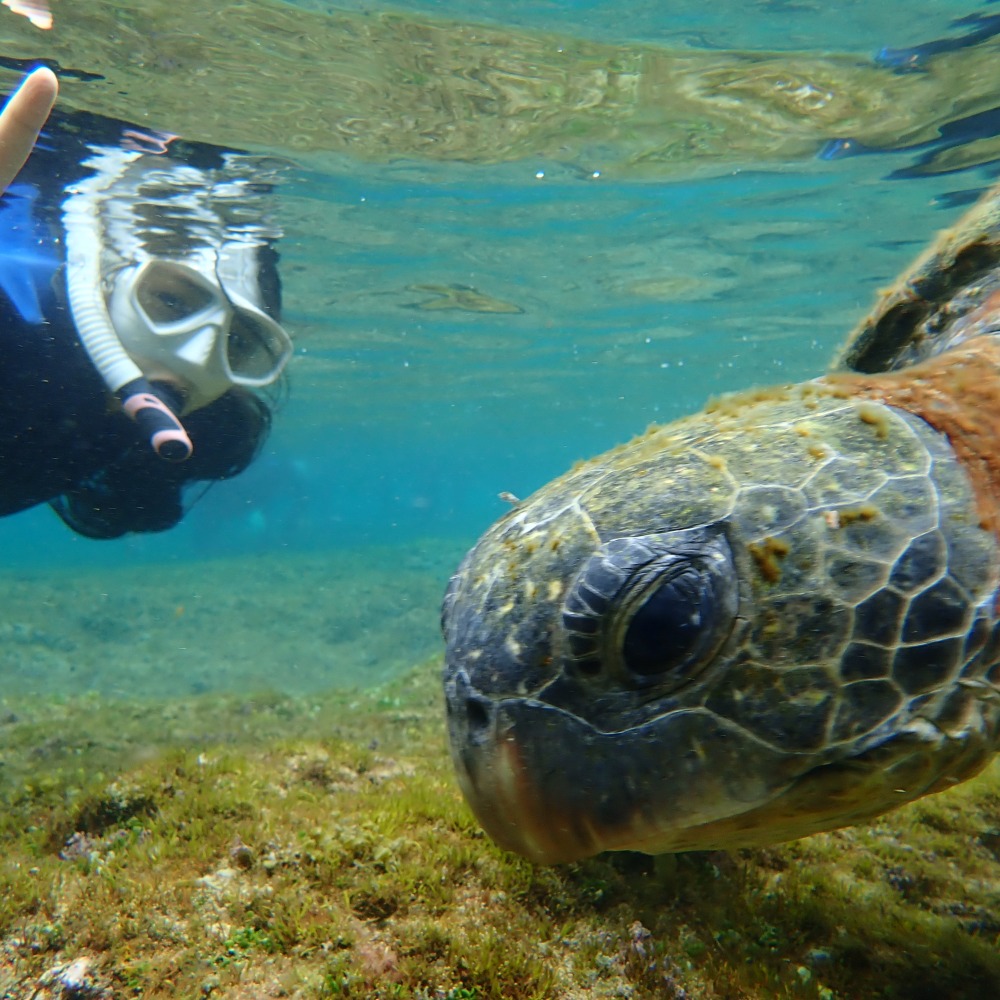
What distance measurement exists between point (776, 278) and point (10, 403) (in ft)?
57.5

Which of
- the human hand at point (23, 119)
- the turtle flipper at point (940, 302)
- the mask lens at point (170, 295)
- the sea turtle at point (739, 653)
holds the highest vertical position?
the human hand at point (23, 119)

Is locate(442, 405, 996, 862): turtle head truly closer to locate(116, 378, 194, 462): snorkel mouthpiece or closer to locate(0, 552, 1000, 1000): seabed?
locate(0, 552, 1000, 1000): seabed

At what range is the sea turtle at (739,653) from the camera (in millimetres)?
1616

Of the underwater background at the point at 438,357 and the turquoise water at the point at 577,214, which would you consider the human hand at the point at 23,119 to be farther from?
the turquoise water at the point at 577,214

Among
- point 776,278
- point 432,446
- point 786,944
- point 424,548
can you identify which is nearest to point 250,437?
point 786,944

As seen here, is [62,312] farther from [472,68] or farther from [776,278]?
[776,278]

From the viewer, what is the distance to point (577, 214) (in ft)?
44.4

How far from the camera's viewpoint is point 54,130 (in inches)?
347

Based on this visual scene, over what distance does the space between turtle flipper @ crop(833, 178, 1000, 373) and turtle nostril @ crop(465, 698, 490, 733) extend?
2.37 m

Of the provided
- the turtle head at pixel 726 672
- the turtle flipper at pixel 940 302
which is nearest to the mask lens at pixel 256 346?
the turtle flipper at pixel 940 302

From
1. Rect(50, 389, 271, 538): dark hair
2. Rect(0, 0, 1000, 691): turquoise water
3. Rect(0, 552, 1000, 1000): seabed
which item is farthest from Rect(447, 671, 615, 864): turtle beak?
Rect(0, 0, 1000, 691): turquoise water

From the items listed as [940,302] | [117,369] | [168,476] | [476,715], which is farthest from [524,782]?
[168,476]

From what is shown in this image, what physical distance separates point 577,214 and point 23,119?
12289 millimetres

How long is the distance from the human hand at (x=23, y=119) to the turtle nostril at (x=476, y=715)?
2312 mm
